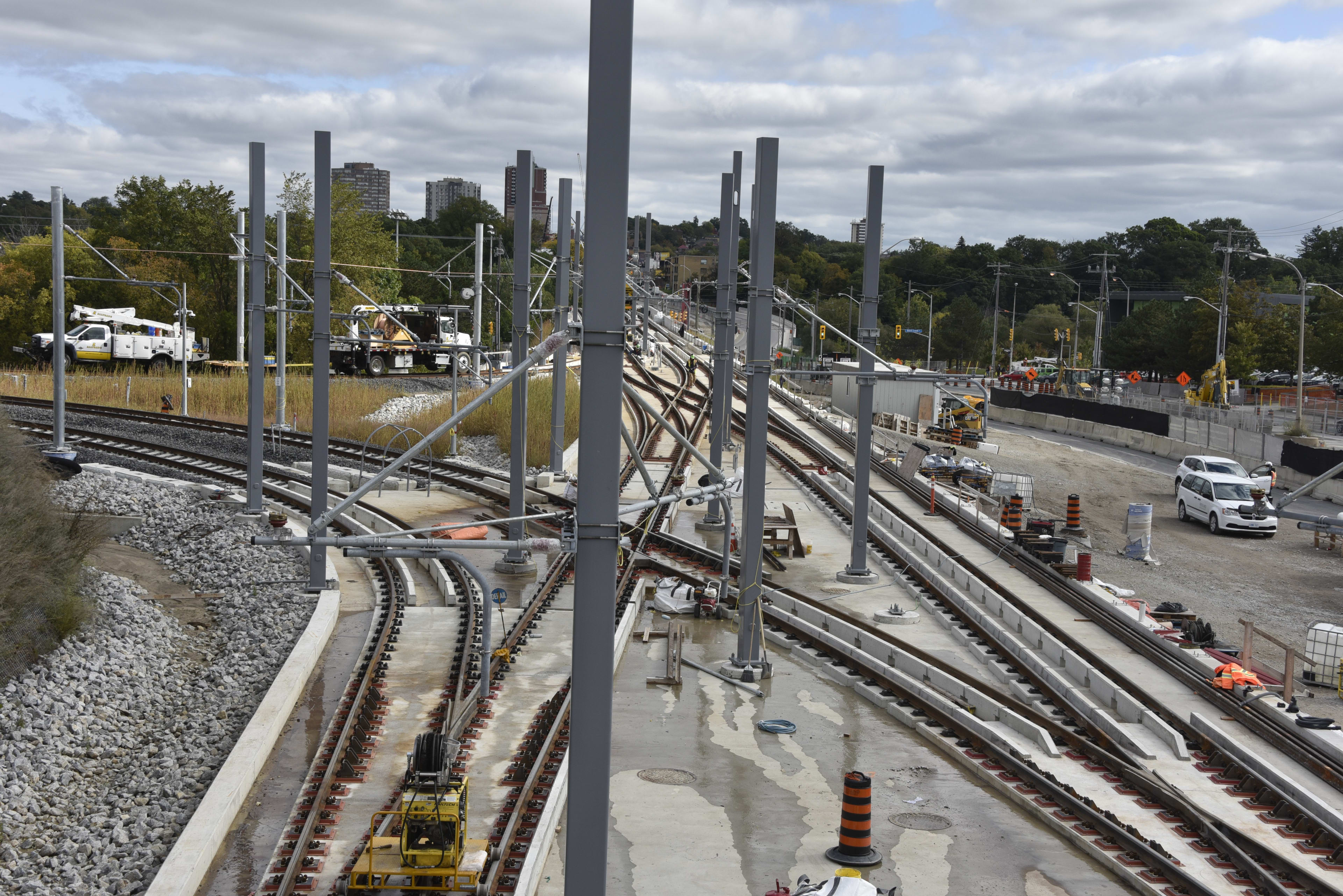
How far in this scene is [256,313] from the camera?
69.7 feet

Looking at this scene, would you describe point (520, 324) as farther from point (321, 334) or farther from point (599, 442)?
point (599, 442)

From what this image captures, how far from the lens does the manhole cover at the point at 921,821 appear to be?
11.2 meters

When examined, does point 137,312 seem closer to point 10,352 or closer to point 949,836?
point 10,352

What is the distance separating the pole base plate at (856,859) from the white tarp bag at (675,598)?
9701 millimetres

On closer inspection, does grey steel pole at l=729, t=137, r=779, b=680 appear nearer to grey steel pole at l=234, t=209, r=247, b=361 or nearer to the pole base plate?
the pole base plate

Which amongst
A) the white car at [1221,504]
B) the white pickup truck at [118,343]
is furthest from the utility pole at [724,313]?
the white pickup truck at [118,343]

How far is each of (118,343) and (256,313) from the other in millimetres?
32294

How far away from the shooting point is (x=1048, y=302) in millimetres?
142625

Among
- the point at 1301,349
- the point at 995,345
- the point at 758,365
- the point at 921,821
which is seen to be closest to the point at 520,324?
the point at 758,365

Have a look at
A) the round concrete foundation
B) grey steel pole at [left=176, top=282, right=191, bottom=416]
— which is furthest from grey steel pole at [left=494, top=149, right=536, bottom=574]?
grey steel pole at [left=176, top=282, right=191, bottom=416]

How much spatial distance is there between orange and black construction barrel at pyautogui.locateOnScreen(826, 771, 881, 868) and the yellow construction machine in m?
3.13

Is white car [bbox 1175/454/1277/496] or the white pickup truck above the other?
the white pickup truck

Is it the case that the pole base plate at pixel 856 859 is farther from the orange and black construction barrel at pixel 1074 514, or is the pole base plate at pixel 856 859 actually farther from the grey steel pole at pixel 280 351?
the grey steel pole at pixel 280 351

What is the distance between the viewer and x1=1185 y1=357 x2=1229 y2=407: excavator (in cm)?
5794
